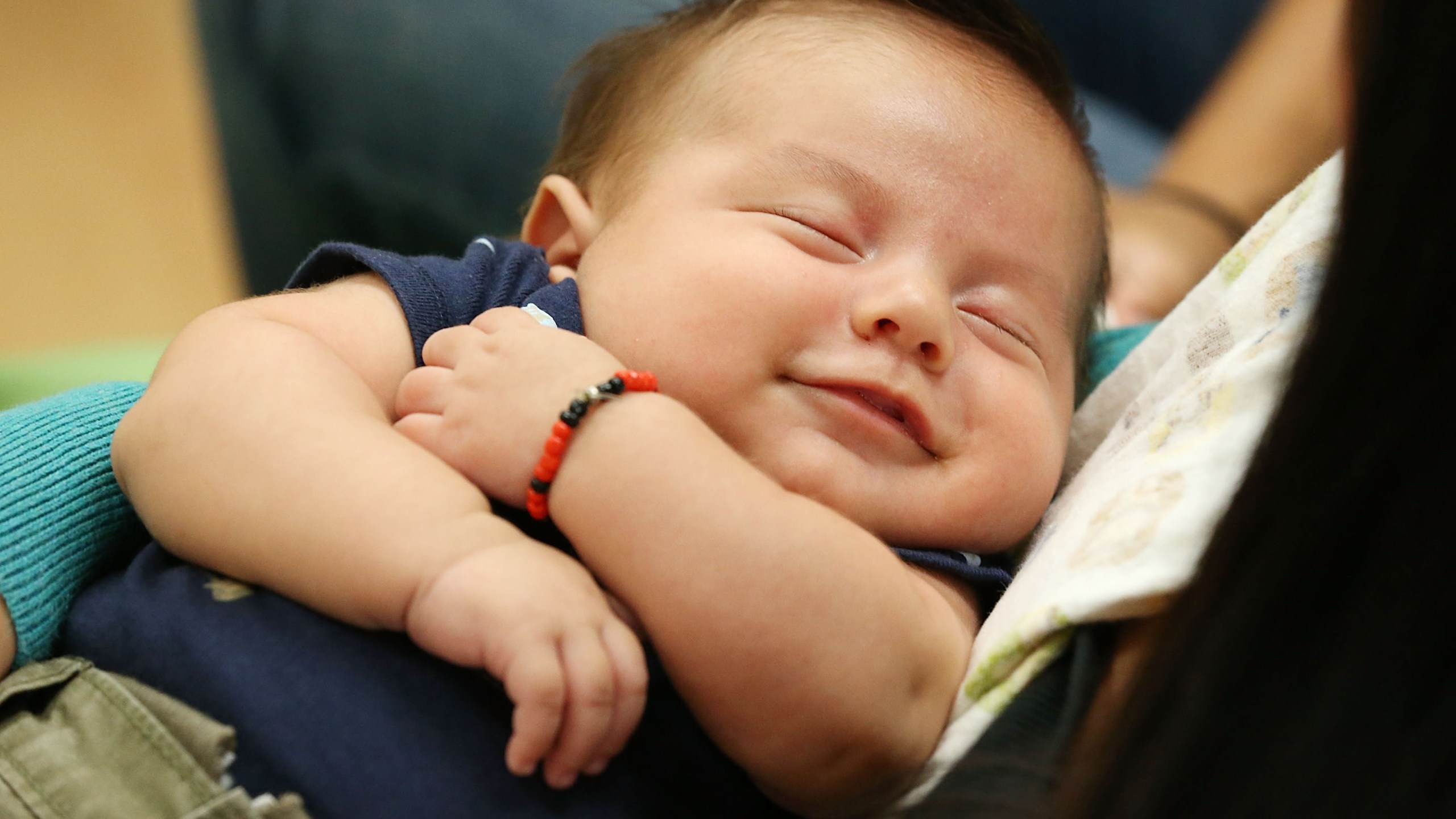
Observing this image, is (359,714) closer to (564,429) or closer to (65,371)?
(564,429)

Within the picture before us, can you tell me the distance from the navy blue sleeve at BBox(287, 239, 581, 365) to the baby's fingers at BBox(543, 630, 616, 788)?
0.32m

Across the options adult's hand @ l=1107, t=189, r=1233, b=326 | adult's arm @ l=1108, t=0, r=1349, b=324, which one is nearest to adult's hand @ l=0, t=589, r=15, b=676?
adult's hand @ l=1107, t=189, r=1233, b=326

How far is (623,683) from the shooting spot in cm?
61

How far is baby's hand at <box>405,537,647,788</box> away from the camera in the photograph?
59cm

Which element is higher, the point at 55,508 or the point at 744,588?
the point at 744,588

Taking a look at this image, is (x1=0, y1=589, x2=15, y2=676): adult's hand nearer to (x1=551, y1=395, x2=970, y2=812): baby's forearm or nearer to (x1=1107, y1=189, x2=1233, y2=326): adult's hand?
(x1=551, y1=395, x2=970, y2=812): baby's forearm

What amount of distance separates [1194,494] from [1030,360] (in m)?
0.31

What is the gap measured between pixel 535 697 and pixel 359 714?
0.14 meters

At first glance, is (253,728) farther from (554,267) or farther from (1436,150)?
(1436,150)

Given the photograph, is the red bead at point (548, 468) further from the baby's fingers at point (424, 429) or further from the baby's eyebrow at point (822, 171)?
the baby's eyebrow at point (822, 171)

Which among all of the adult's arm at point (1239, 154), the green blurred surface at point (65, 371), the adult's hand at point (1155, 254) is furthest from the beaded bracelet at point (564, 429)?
the adult's arm at point (1239, 154)

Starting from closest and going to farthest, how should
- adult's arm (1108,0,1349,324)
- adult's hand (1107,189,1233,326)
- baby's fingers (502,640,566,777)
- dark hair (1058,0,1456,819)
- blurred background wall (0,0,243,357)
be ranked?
dark hair (1058,0,1456,819), baby's fingers (502,640,566,777), adult's hand (1107,189,1233,326), adult's arm (1108,0,1349,324), blurred background wall (0,0,243,357)

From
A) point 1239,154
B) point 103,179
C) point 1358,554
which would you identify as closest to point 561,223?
point 1358,554

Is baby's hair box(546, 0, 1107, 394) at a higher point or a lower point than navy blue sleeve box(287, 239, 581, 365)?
higher
